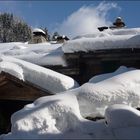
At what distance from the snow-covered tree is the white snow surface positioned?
157 ft

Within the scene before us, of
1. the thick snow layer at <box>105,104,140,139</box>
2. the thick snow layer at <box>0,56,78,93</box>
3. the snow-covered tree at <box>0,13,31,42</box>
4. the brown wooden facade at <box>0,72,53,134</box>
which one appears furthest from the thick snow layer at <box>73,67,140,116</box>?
the snow-covered tree at <box>0,13,31,42</box>

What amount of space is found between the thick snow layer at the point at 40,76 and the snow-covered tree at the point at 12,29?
143 ft

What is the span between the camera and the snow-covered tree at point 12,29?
53.8 metres

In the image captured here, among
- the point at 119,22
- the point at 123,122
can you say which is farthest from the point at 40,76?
the point at 119,22

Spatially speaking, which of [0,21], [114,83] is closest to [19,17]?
[0,21]

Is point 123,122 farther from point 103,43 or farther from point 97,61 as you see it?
point 97,61

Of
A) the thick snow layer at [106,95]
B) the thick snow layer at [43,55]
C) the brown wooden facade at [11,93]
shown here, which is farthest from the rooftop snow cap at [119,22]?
the thick snow layer at [106,95]

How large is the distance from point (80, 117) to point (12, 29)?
5187 cm

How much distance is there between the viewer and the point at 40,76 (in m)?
9.33

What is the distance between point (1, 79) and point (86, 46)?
2.29 m

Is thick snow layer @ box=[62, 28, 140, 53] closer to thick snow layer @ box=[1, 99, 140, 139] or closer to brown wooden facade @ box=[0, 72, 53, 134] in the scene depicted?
brown wooden facade @ box=[0, 72, 53, 134]

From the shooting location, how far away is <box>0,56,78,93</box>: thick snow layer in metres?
8.93

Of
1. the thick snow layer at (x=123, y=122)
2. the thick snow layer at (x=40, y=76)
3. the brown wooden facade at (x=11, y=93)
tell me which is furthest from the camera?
the brown wooden facade at (x=11, y=93)

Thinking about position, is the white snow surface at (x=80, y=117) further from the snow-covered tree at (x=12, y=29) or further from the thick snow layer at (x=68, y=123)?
the snow-covered tree at (x=12, y=29)
